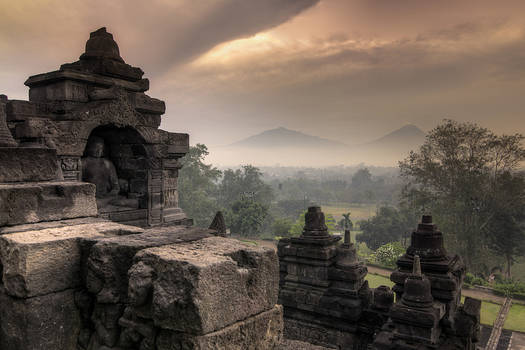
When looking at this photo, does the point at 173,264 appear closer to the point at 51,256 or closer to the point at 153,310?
the point at 153,310

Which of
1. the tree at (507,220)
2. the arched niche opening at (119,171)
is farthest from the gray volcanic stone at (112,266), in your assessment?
the tree at (507,220)

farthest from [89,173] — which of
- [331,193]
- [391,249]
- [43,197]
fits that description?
[331,193]

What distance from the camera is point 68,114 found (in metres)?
6.24

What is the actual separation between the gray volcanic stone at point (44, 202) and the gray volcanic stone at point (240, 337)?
66.9 inches

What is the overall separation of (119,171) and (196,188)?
47755mm

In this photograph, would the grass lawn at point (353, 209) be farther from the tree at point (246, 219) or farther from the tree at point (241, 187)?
the tree at point (246, 219)

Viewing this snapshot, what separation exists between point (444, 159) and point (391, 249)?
9.00m

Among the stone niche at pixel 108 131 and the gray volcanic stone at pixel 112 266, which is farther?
the stone niche at pixel 108 131

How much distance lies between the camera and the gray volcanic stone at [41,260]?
2557 millimetres

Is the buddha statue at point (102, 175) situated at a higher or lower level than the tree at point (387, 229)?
higher

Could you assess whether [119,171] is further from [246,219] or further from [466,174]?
[246,219]

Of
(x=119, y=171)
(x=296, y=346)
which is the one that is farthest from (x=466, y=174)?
(x=296, y=346)

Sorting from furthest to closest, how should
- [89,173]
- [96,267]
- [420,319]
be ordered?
[89,173] → [420,319] → [96,267]

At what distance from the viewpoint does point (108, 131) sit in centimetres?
761
